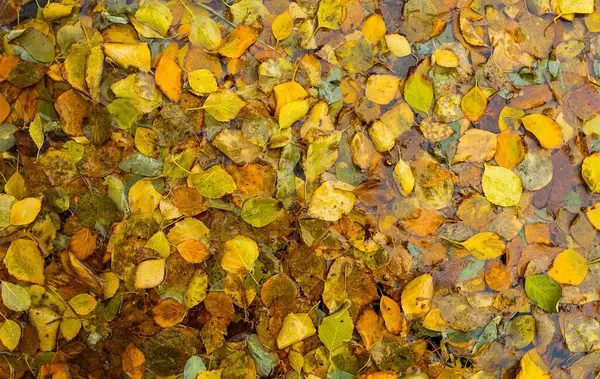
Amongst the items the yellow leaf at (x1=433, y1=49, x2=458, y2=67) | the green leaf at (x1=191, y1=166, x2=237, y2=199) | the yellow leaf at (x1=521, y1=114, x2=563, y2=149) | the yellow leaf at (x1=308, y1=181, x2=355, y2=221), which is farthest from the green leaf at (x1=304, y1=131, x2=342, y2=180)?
the yellow leaf at (x1=521, y1=114, x2=563, y2=149)

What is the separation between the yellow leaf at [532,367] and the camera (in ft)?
3.44

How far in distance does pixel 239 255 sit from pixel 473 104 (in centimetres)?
52

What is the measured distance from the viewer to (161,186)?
3.51 ft

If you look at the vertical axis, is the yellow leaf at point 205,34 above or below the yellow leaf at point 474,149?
above

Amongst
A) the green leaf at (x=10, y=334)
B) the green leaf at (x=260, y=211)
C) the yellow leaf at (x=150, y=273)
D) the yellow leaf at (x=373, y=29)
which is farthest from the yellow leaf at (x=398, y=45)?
the green leaf at (x=10, y=334)

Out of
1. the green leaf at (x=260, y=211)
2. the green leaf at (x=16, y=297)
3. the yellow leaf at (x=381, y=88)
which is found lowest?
the green leaf at (x=16, y=297)

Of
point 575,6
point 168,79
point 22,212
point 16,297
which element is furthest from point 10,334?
point 575,6

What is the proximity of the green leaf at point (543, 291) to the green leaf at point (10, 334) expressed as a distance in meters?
0.95

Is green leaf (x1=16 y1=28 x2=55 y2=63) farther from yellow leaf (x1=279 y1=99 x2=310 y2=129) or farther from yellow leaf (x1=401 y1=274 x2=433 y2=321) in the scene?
yellow leaf (x1=401 y1=274 x2=433 y2=321)

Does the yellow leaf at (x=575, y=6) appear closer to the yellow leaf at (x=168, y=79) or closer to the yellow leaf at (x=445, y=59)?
the yellow leaf at (x=445, y=59)

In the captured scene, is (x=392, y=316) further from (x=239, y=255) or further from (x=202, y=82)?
(x=202, y=82)

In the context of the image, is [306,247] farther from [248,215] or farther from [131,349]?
[131,349]

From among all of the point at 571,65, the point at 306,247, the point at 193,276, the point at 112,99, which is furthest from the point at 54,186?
the point at 571,65

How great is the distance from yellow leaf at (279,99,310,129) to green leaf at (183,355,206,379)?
0.46m
